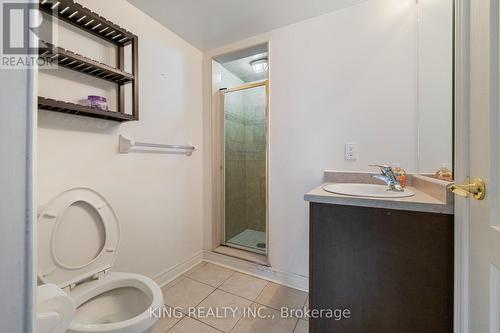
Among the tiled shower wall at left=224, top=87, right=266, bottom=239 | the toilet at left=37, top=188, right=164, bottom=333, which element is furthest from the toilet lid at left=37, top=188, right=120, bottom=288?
the tiled shower wall at left=224, top=87, right=266, bottom=239

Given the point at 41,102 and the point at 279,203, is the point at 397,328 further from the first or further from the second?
the point at 41,102

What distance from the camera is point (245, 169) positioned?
102 inches

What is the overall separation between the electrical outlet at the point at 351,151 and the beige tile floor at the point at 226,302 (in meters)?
1.11

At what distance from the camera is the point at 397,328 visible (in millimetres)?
888

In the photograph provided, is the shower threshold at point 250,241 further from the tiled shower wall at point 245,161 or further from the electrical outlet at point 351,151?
the electrical outlet at point 351,151

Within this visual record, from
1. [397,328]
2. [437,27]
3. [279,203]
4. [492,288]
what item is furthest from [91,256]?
[437,27]

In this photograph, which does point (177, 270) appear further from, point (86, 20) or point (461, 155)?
point (461, 155)

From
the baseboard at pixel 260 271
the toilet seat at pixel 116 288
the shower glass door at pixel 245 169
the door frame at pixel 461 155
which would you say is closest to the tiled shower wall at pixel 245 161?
the shower glass door at pixel 245 169

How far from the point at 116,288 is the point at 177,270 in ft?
2.77

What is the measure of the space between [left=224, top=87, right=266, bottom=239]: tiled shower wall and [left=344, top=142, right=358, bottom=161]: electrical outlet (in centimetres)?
100

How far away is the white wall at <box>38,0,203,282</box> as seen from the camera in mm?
1167

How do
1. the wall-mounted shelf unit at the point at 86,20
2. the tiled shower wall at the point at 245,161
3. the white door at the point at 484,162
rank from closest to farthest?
the white door at the point at 484,162, the wall-mounted shelf unit at the point at 86,20, the tiled shower wall at the point at 245,161

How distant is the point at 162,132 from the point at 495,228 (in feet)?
6.12

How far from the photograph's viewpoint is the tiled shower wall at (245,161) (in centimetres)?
233
